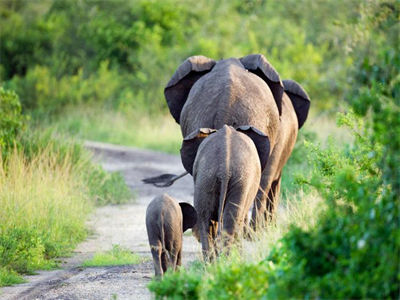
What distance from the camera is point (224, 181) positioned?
6.87 m

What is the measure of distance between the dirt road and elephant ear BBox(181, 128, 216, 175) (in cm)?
93

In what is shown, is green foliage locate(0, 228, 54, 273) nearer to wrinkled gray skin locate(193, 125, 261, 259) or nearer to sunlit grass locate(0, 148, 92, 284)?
sunlit grass locate(0, 148, 92, 284)

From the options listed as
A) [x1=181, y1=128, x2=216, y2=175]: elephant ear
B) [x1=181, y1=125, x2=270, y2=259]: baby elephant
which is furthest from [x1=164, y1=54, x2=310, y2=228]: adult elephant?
[x1=181, y1=125, x2=270, y2=259]: baby elephant

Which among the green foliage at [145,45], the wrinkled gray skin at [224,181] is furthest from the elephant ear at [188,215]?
the green foliage at [145,45]

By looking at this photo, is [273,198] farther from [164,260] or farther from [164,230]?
[164,230]

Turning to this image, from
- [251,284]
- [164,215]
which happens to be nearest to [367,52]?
[164,215]

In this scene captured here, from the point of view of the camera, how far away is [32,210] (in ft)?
34.8

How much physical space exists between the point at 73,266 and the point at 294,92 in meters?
3.66

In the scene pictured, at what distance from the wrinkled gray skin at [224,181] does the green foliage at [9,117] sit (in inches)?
265

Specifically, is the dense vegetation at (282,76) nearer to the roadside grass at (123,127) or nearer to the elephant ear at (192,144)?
the roadside grass at (123,127)

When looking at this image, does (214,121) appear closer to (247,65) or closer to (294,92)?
(247,65)

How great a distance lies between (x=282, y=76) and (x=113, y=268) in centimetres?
1366

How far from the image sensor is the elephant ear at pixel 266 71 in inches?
348

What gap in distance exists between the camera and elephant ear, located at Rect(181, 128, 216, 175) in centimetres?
737
